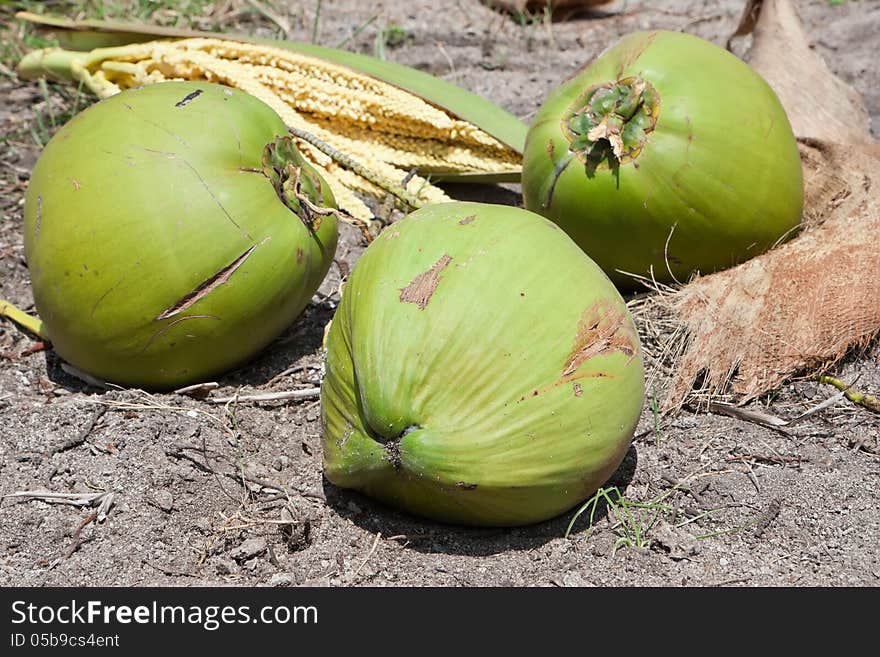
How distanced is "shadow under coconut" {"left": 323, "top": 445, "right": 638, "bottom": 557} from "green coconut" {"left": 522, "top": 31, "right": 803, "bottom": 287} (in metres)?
0.90

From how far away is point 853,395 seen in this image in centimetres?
267

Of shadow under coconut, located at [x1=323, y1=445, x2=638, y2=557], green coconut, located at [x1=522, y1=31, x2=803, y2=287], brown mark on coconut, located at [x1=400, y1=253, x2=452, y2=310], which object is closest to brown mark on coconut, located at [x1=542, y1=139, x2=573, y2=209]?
green coconut, located at [x1=522, y1=31, x2=803, y2=287]

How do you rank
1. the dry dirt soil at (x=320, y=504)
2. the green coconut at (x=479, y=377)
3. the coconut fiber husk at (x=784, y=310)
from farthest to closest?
1. the coconut fiber husk at (x=784, y=310)
2. the dry dirt soil at (x=320, y=504)
3. the green coconut at (x=479, y=377)

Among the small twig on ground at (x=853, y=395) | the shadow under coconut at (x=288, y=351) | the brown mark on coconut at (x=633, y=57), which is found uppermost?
the brown mark on coconut at (x=633, y=57)

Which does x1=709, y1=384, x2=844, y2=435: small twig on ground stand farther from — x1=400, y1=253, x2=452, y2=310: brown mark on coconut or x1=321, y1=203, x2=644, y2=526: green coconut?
x1=400, y1=253, x2=452, y2=310: brown mark on coconut

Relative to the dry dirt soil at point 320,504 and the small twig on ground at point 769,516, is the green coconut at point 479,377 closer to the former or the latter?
the dry dirt soil at point 320,504

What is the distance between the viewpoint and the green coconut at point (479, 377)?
6.43 feet

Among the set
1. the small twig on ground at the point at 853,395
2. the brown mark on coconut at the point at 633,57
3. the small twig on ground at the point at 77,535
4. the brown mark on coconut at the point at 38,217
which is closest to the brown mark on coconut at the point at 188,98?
the brown mark on coconut at the point at 38,217

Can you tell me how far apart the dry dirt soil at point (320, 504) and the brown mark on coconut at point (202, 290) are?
10.2 inches

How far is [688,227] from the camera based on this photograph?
2.80 m

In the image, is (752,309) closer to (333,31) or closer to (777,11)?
(777,11)

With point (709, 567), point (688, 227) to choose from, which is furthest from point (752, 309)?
point (709, 567)

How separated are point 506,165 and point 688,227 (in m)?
0.89

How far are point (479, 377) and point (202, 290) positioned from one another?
83 cm
